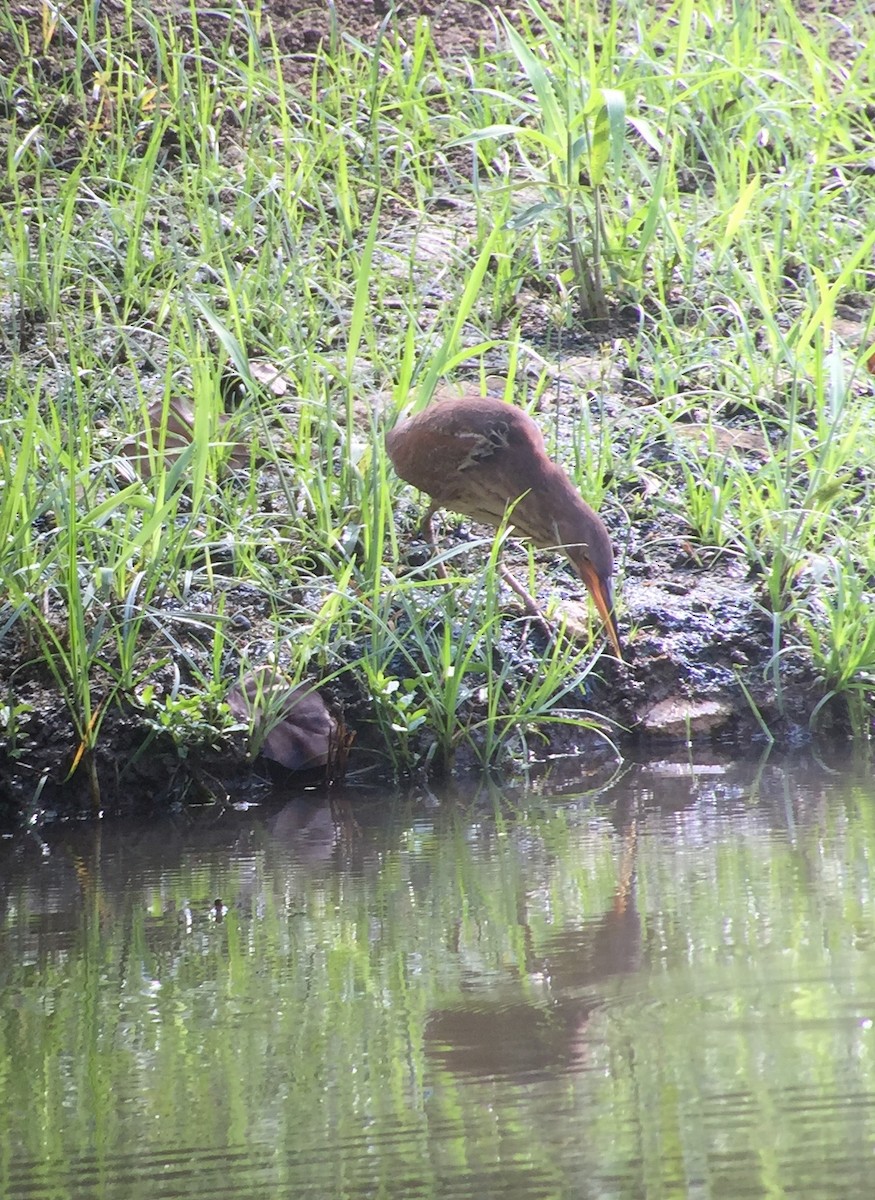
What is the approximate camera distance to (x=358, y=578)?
4.04m

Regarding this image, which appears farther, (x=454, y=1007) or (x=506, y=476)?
(x=506, y=476)

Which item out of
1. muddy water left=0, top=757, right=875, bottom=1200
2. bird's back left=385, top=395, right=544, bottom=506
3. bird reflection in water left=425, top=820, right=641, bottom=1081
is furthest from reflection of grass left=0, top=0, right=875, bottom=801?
bird reflection in water left=425, top=820, right=641, bottom=1081

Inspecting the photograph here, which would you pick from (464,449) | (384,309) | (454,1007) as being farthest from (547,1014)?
(384,309)

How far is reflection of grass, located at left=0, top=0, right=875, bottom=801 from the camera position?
12.8 feet

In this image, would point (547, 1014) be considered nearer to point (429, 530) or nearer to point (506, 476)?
point (506, 476)

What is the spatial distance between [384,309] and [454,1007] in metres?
3.69

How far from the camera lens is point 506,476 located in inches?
167

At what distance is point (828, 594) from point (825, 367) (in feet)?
2.84

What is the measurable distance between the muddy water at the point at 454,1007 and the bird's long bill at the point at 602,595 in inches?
32.4

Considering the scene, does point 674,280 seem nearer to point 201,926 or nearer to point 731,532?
point 731,532

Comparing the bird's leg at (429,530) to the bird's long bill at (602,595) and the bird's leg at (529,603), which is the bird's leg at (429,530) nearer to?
the bird's leg at (529,603)

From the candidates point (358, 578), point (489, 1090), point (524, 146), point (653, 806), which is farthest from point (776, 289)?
point (489, 1090)

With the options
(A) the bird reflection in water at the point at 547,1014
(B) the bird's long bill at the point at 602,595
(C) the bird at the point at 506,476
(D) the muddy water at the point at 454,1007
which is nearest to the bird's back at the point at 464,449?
(C) the bird at the point at 506,476

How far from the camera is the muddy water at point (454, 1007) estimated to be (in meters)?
1.52
